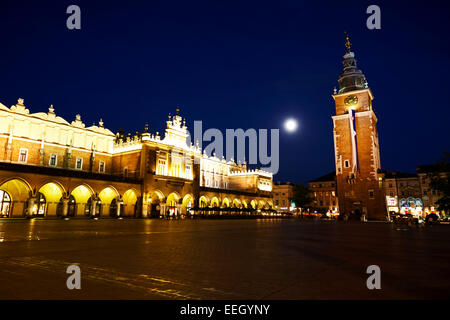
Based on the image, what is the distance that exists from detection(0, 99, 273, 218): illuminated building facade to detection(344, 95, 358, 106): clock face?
28831mm

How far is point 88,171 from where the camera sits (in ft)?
147

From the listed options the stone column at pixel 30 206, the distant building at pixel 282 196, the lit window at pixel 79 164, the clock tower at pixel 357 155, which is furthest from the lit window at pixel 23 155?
the distant building at pixel 282 196

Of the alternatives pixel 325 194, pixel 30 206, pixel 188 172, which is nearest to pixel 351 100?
pixel 188 172

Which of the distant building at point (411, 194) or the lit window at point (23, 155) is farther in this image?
the distant building at point (411, 194)

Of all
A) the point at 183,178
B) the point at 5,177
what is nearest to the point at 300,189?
the point at 183,178

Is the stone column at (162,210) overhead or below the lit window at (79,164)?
below

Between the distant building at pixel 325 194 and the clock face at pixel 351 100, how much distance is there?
3405 cm

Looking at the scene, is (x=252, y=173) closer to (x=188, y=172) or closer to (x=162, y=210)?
(x=188, y=172)

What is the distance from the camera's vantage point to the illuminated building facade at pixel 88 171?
3212 cm

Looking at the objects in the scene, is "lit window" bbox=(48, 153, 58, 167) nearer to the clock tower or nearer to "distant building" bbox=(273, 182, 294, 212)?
the clock tower

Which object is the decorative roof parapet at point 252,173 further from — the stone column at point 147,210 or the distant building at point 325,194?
the stone column at point 147,210

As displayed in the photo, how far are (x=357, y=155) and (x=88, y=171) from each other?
44824mm
